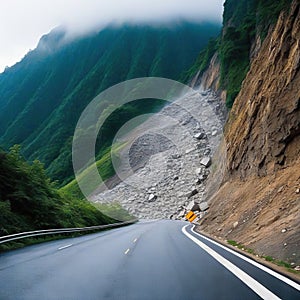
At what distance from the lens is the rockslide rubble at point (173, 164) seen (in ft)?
144

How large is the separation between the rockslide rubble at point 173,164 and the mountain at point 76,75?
152 ft

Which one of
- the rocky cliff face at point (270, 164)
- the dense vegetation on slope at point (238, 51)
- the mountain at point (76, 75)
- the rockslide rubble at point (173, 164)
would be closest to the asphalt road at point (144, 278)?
the rocky cliff face at point (270, 164)

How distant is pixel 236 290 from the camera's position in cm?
593

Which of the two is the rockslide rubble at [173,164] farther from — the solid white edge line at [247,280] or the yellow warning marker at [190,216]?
the solid white edge line at [247,280]

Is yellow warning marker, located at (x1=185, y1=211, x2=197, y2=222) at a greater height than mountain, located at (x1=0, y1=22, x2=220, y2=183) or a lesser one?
lesser

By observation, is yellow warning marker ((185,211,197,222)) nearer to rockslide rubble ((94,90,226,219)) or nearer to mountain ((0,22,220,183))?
rockslide rubble ((94,90,226,219))

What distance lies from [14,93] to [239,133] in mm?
165217

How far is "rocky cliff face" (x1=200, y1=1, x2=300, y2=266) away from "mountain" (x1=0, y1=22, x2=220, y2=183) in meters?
84.4

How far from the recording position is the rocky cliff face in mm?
11977

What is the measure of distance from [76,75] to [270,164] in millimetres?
162406

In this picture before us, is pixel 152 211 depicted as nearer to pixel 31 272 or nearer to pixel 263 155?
pixel 263 155

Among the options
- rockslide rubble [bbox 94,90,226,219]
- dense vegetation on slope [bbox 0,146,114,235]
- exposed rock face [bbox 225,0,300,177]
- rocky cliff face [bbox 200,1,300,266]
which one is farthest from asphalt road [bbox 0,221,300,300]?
rockslide rubble [bbox 94,90,226,219]

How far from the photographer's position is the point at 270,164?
60.5ft

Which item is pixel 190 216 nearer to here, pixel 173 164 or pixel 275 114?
pixel 275 114
